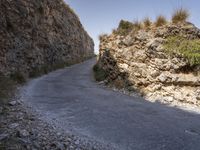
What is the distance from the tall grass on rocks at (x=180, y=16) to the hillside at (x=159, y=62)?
31 cm

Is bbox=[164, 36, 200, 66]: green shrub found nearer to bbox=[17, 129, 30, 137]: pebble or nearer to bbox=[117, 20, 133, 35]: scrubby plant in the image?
bbox=[117, 20, 133, 35]: scrubby plant

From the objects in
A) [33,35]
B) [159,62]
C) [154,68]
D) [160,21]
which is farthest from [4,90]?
[33,35]

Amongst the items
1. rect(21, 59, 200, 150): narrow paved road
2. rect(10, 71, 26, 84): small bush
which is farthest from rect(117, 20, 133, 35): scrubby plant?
rect(10, 71, 26, 84): small bush

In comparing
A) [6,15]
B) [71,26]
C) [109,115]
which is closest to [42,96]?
[109,115]

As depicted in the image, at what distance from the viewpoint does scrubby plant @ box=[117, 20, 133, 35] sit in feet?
54.5

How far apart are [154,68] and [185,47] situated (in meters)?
1.77

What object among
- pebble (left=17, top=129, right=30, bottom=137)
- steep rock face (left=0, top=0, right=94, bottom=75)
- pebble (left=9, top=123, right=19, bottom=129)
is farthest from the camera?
steep rock face (left=0, top=0, right=94, bottom=75)

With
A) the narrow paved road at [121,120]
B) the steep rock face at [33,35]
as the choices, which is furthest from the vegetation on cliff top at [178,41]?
the steep rock face at [33,35]

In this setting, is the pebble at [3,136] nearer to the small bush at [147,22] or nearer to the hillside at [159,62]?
the hillside at [159,62]

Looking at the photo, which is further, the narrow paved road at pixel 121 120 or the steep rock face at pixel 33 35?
the steep rock face at pixel 33 35

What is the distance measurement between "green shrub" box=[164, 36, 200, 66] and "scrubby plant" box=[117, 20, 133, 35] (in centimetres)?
320

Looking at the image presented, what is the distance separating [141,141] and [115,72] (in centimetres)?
914

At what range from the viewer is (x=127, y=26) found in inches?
712

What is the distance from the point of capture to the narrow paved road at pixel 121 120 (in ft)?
21.3
